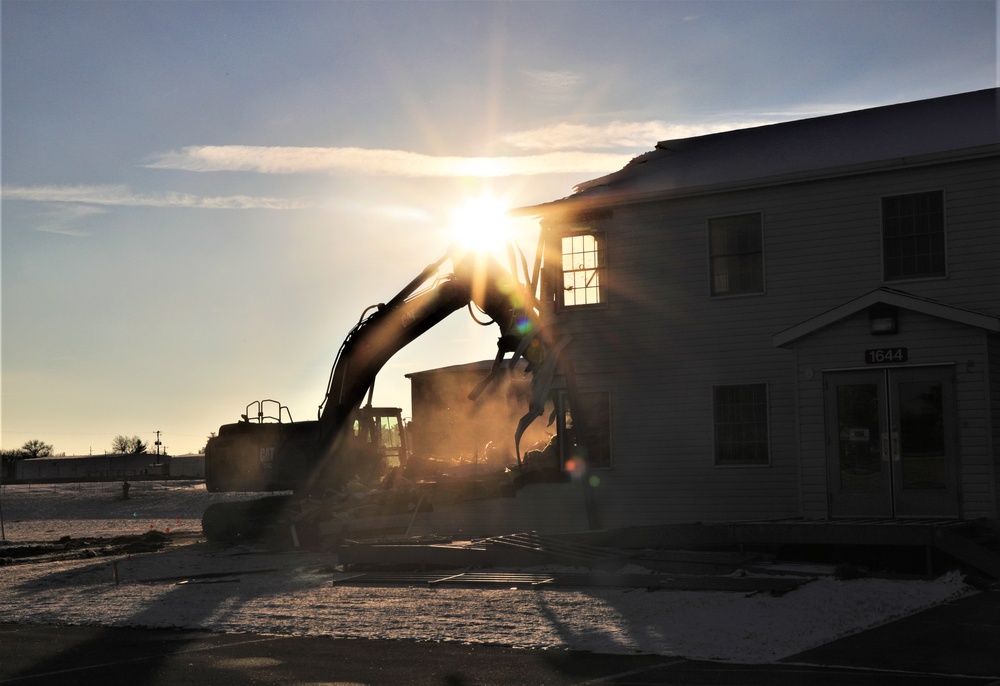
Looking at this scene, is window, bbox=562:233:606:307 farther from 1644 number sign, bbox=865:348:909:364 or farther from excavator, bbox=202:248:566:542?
1644 number sign, bbox=865:348:909:364

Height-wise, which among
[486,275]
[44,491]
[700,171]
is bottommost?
[44,491]

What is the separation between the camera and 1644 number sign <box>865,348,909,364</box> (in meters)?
19.3

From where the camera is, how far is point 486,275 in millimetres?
26203

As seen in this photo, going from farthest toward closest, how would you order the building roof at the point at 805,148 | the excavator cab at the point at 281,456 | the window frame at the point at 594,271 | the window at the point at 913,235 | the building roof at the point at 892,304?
the excavator cab at the point at 281,456
the window frame at the point at 594,271
the building roof at the point at 805,148
the window at the point at 913,235
the building roof at the point at 892,304

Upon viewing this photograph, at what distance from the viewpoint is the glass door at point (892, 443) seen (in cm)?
1905

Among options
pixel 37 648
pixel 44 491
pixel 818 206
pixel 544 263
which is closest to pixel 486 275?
pixel 544 263

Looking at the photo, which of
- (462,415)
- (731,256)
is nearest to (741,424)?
(731,256)

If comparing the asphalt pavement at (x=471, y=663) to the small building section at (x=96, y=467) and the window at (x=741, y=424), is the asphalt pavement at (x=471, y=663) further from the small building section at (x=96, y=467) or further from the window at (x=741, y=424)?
the small building section at (x=96, y=467)

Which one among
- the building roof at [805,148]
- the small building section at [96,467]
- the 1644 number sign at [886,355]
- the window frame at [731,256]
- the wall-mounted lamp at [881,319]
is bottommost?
the small building section at [96,467]

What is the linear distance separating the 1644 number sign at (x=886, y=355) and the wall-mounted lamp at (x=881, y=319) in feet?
0.97

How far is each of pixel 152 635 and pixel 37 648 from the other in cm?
133

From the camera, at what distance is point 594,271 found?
2395 centimetres

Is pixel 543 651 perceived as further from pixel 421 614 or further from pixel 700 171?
pixel 700 171

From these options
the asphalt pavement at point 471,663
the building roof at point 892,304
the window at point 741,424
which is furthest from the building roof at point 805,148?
the asphalt pavement at point 471,663
